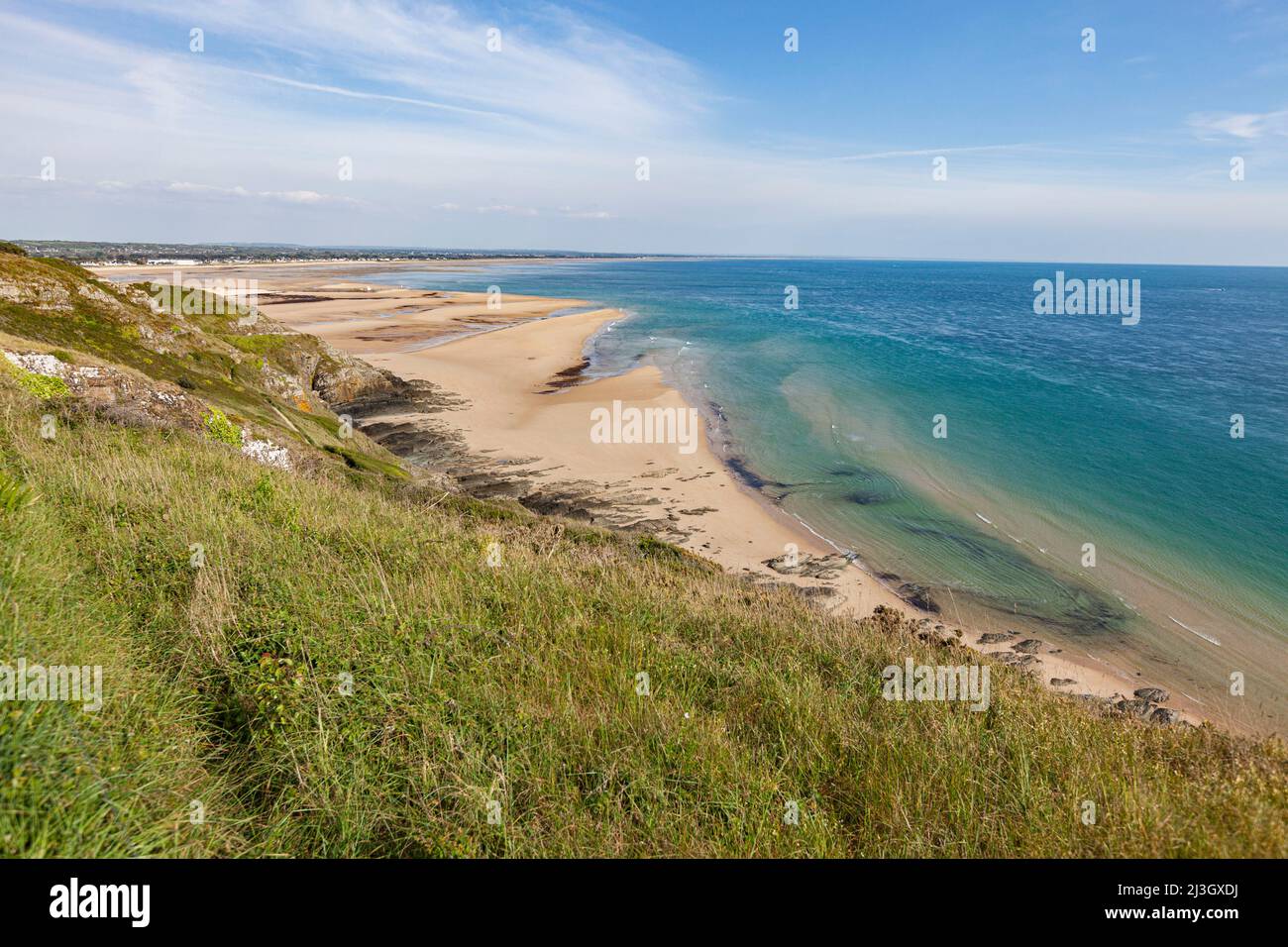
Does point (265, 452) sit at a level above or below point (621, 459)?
above

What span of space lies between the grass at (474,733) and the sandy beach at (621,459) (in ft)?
24.6

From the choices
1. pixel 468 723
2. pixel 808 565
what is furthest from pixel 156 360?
pixel 808 565

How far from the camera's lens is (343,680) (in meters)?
4.20

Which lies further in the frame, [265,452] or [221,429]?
[265,452]

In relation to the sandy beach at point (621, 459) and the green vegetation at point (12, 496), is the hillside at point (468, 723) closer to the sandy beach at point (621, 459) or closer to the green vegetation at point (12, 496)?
the green vegetation at point (12, 496)

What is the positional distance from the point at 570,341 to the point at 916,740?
4745 centimetres

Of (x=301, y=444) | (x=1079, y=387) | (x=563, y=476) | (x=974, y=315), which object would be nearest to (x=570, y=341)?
(x=563, y=476)

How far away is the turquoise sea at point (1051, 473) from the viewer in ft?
45.6

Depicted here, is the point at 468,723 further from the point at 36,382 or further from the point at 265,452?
the point at 36,382

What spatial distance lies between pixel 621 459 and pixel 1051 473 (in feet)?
50.4

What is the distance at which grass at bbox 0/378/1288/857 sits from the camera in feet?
10.7

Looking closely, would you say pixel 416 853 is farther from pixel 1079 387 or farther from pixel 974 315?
pixel 974 315

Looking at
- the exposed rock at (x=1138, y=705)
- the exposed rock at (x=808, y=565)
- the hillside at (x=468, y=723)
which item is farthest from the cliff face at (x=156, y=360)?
the exposed rock at (x=1138, y=705)

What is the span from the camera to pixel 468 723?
4.13m
